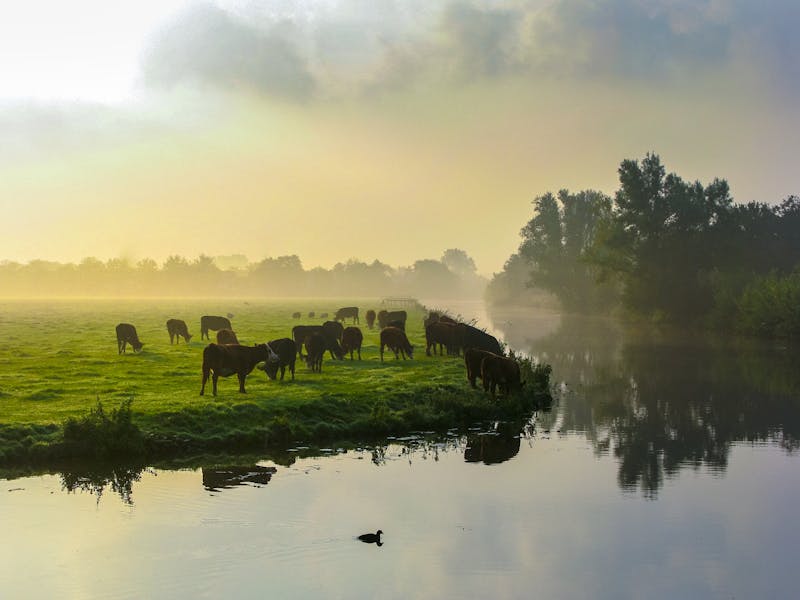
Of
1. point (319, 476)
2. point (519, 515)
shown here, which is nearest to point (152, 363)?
point (319, 476)

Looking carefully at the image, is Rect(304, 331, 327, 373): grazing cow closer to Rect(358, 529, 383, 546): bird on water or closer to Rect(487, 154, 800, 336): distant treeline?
Rect(358, 529, 383, 546): bird on water

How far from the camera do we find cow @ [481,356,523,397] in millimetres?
25719

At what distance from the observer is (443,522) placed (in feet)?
47.0

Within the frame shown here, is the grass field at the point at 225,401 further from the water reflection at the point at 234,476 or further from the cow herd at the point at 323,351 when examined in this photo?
the water reflection at the point at 234,476

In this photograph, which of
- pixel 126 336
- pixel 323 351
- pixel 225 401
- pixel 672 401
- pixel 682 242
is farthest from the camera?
pixel 682 242

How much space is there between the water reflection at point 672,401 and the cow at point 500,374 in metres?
1.92

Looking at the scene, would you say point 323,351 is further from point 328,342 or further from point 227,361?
point 227,361

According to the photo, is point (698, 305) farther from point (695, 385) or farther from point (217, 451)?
point (217, 451)

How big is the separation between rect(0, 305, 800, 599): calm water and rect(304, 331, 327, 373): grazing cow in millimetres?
9504

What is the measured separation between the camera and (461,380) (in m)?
28.2

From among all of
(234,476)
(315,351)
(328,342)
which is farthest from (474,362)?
(234,476)

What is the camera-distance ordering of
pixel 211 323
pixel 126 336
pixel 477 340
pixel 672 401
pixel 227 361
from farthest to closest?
pixel 211 323 → pixel 477 340 → pixel 126 336 → pixel 672 401 → pixel 227 361

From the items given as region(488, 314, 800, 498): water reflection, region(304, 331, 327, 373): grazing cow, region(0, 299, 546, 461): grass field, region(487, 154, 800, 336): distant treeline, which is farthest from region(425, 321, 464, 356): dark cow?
region(487, 154, 800, 336): distant treeline

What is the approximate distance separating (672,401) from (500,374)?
8.62 metres
